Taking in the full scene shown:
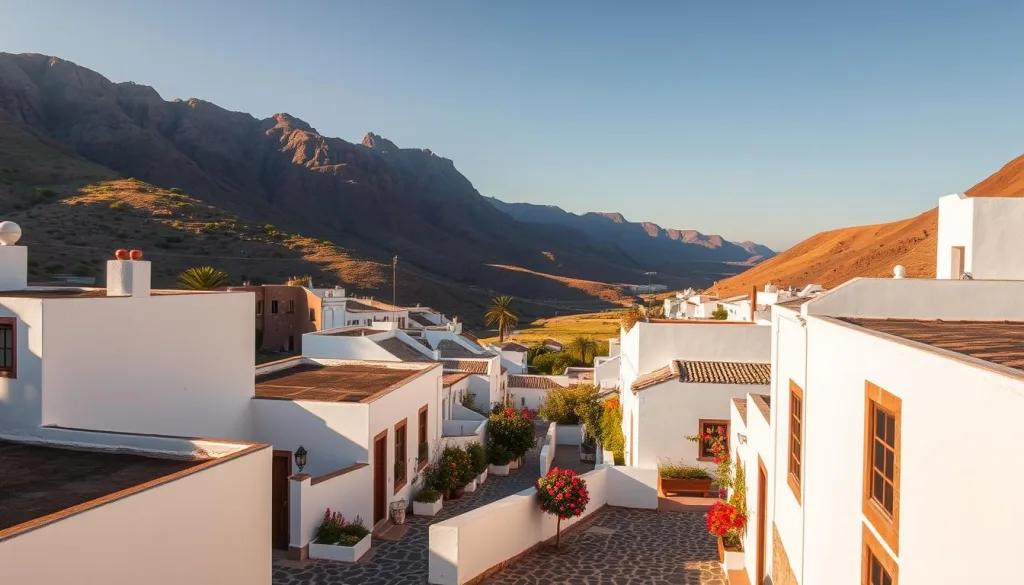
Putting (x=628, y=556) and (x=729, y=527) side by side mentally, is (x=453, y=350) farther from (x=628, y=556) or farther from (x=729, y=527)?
(x=729, y=527)

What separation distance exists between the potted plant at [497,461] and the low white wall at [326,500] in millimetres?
8671

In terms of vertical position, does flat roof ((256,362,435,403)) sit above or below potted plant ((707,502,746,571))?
above

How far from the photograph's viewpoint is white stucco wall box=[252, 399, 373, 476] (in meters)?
13.1

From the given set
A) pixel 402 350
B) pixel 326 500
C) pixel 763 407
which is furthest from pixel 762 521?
pixel 402 350

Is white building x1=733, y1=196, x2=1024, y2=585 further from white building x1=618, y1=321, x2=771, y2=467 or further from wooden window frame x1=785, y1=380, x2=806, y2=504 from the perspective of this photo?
white building x1=618, y1=321, x2=771, y2=467

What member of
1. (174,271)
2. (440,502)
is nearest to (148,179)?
(174,271)

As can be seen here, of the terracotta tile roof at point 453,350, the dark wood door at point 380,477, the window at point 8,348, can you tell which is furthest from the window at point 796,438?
the terracotta tile roof at point 453,350

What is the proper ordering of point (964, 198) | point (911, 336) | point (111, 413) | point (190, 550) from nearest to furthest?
point (911, 336)
point (190, 550)
point (111, 413)
point (964, 198)

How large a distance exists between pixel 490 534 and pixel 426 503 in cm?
448

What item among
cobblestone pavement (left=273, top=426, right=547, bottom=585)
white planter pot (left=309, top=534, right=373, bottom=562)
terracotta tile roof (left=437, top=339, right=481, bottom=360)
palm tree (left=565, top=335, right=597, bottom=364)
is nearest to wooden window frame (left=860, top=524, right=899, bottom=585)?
cobblestone pavement (left=273, top=426, right=547, bottom=585)

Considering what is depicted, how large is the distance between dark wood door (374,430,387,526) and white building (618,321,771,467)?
7.05 metres

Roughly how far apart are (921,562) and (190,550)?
6.41 metres

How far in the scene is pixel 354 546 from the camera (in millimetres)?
11750

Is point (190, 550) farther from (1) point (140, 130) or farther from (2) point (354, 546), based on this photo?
(1) point (140, 130)
